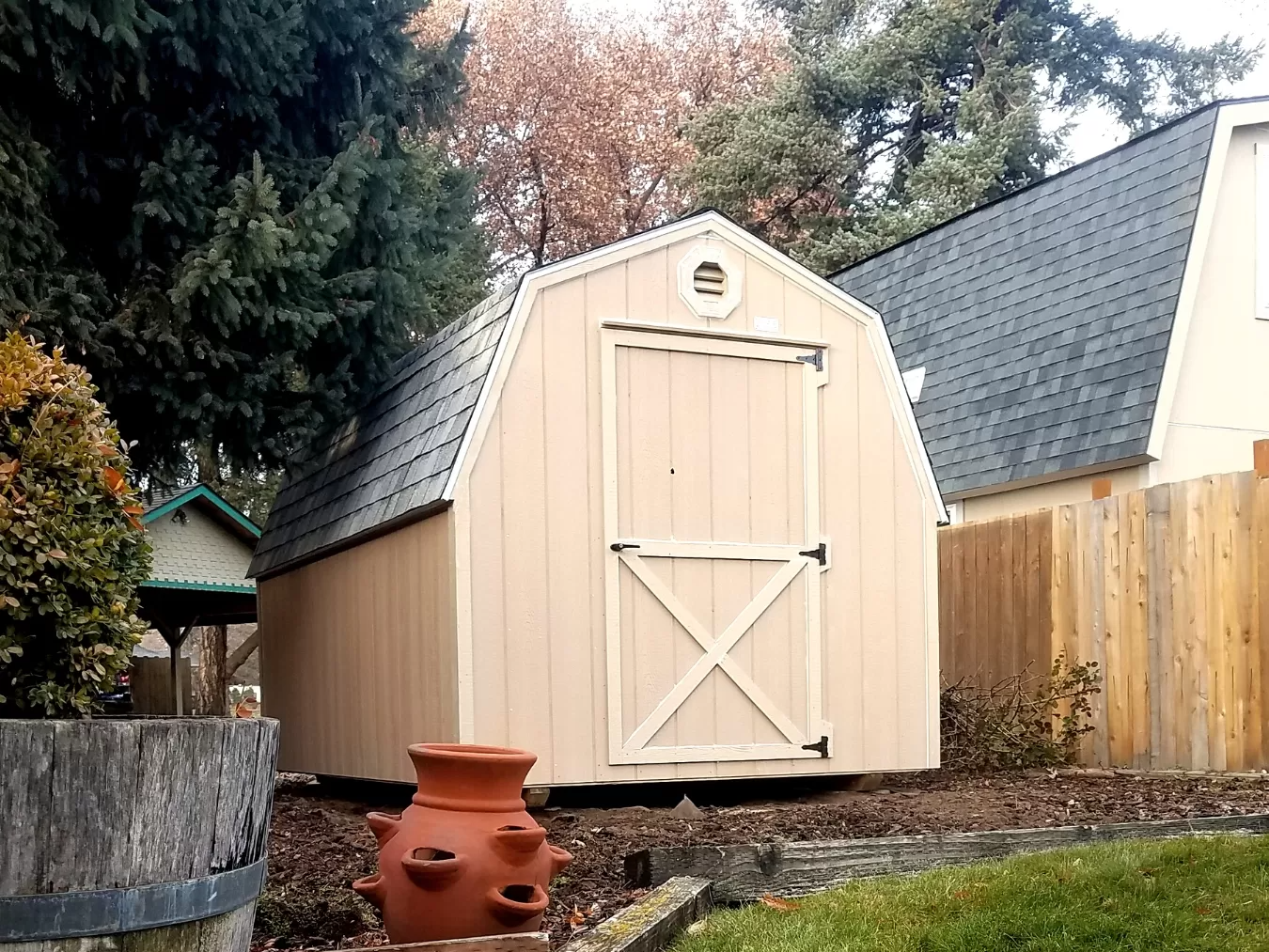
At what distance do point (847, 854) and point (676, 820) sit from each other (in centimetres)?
188

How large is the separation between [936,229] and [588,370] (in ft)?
28.5

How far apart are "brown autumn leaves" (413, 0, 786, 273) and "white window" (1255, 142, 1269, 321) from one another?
13.7 meters

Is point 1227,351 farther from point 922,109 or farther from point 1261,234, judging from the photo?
point 922,109

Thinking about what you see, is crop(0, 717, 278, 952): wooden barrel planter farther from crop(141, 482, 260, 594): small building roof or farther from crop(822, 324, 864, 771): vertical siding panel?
crop(141, 482, 260, 594): small building roof

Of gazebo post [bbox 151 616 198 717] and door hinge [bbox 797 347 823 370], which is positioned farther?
gazebo post [bbox 151 616 198 717]

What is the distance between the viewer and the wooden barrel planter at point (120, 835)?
7.48ft

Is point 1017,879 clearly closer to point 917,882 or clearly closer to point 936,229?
point 917,882

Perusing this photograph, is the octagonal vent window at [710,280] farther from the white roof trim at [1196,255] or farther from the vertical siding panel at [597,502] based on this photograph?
the white roof trim at [1196,255]

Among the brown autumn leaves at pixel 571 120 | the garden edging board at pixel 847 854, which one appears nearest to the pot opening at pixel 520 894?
the garden edging board at pixel 847 854

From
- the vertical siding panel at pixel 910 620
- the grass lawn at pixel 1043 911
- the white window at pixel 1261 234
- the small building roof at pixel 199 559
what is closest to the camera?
the grass lawn at pixel 1043 911

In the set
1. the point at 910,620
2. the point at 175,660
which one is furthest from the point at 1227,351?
the point at 175,660

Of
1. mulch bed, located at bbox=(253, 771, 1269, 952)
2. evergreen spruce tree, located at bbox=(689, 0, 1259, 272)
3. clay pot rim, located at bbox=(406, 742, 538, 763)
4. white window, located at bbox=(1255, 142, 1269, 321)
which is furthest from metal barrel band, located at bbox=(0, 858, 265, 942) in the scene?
evergreen spruce tree, located at bbox=(689, 0, 1259, 272)

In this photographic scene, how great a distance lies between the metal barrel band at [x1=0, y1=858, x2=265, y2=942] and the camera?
2262 millimetres

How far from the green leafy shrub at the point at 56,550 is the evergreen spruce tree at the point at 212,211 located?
4398mm
